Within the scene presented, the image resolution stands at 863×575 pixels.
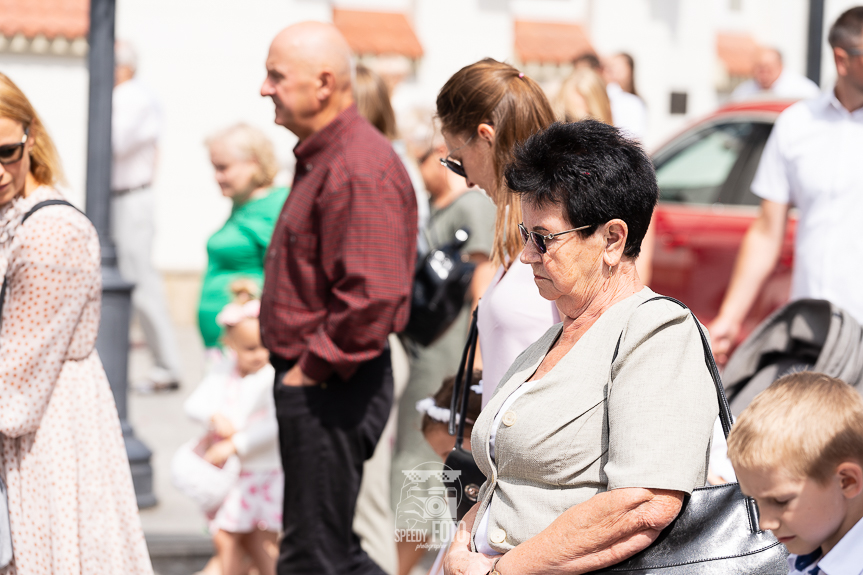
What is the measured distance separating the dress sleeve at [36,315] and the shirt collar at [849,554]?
1.95 meters

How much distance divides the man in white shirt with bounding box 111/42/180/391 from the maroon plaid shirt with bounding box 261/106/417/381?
490cm

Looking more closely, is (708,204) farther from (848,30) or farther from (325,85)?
(325,85)

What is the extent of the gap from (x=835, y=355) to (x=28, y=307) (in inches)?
86.3

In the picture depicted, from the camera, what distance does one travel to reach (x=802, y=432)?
1.80 metres

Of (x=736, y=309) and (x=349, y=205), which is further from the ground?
(x=349, y=205)

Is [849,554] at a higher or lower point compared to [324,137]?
lower

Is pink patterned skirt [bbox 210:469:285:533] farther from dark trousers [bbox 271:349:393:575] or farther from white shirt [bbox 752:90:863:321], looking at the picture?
white shirt [bbox 752:90:863:321]

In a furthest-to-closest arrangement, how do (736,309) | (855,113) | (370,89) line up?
(370,89) < (736,309) < (855,113)

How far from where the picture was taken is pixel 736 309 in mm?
4227

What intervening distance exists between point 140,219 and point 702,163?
13.9 ft

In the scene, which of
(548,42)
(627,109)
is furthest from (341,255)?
(548,42)

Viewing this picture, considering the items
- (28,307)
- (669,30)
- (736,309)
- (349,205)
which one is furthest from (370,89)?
(669,30)

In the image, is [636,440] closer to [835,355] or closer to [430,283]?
[835,355]

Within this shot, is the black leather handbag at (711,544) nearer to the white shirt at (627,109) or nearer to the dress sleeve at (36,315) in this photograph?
the dress sleeve at (36,315)
